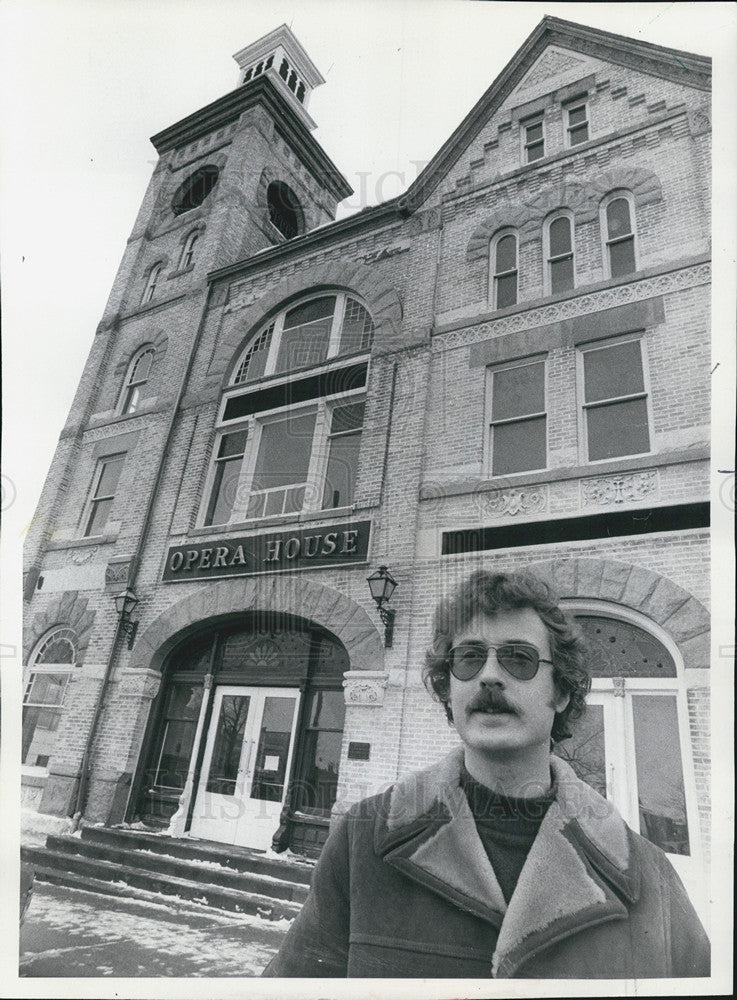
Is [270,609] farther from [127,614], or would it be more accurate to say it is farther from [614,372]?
[614,372]

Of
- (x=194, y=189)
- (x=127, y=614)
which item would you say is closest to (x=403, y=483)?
(x=127, y=614)

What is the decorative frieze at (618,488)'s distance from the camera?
6.50 m

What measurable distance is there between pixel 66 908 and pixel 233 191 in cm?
1271

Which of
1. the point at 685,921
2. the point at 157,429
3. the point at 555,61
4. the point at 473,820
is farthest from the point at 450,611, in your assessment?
the point at 555,61

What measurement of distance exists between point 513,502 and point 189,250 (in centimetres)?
982

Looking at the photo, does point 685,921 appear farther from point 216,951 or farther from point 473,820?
point 216,951

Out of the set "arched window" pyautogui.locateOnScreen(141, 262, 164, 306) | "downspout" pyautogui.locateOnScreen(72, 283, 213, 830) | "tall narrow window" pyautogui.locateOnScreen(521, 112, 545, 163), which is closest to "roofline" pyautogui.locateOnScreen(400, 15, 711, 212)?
"tall narrow window" pyautogui.locateOnScreen(521, 112, 545, 163)

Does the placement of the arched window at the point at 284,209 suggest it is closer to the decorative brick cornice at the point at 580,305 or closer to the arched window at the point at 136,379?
the arched window at the point at 136,379

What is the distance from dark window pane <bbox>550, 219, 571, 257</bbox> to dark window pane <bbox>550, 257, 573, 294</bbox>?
0.39 feet

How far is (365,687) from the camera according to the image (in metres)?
7.05

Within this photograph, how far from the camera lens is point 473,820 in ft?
17.4

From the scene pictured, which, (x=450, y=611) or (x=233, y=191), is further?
(x=233, y=191)

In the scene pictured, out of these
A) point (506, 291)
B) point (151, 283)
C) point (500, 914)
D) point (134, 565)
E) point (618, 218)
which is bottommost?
point (500, 914)

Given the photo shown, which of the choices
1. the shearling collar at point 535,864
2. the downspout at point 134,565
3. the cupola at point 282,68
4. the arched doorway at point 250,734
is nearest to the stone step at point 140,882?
the downspout at point 134,565
